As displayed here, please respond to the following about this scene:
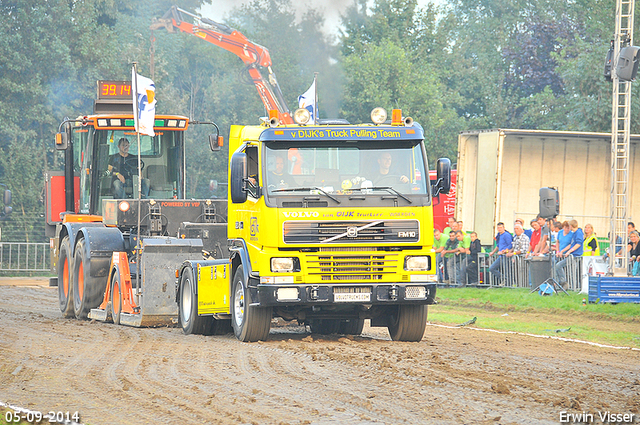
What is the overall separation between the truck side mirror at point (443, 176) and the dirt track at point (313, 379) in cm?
220

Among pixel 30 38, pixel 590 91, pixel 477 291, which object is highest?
pixel 30 38

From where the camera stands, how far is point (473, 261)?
26312mm

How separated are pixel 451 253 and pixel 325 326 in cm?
1144

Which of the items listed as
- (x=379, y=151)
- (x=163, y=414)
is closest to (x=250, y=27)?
(x=379, y=151)

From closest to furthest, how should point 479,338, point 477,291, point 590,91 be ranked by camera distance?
point 479,338 → point 477,291 → point 590,91

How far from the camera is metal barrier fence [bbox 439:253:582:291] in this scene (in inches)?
891

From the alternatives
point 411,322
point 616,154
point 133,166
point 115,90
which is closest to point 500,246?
point 616,154

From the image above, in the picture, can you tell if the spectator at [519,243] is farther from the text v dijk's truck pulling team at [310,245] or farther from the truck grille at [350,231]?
the truck grille at [350,231]

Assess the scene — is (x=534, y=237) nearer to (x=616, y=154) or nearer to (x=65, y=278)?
(x=616, y=154)

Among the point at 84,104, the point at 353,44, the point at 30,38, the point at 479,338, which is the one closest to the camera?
the point at 479,338

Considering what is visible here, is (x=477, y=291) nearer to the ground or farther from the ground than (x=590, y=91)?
nearer to the ground

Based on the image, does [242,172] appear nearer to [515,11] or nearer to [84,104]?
[84,104]

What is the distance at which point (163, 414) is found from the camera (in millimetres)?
8312

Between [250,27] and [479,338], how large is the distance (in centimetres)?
6138
